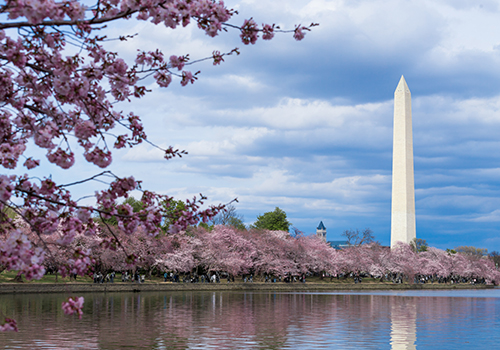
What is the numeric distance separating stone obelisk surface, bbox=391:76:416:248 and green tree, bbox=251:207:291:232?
21.6 metres

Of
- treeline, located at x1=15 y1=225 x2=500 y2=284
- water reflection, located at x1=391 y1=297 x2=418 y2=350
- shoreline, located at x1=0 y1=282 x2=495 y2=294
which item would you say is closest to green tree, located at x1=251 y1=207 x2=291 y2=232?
treeline, located at x1=15 y1=225 x2=500 y2=284

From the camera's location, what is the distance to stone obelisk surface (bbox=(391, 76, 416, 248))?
3098 inches

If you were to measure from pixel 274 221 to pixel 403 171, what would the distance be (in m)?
27.0

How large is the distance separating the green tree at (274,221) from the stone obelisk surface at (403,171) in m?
21.6

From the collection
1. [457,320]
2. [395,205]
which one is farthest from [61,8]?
[395,205]

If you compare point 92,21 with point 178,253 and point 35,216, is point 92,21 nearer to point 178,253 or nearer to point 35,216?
point 35,216

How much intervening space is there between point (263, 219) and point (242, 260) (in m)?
35.8

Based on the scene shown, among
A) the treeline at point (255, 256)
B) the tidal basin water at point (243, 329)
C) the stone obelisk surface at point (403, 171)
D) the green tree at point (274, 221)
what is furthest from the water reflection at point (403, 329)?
the green tree at point (274, 221)

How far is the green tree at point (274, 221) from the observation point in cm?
9826

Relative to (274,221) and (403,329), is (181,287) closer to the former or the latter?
(403,329)

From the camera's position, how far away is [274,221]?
325 ft

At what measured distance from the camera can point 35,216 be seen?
7238mm

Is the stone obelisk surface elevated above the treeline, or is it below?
above

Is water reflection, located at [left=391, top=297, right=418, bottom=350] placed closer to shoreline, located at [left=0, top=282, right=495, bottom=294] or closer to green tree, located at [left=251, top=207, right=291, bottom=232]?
shoreline, located at [left=0, top=282, right=495, bottom=294]
